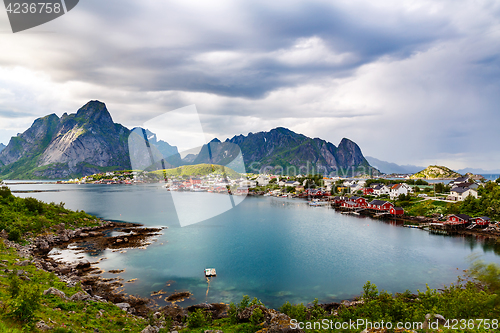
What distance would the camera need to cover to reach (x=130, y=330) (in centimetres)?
1033

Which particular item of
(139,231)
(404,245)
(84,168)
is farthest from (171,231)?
(84,168)

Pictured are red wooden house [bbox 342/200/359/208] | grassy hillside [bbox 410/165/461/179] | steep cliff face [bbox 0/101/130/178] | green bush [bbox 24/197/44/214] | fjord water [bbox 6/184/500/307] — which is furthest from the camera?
steep cliff face [bbox 0/101/130/178]

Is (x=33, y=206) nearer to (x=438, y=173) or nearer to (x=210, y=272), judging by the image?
(x=210, y=272)

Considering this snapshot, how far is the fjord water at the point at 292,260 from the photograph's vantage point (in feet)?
55.8

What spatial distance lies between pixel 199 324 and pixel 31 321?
644cm

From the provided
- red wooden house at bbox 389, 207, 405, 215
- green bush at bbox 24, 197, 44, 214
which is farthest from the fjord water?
green bush at bbox 24, 197, 44, 214

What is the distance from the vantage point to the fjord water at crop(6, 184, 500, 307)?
1702cm

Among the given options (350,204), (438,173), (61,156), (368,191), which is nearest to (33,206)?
(350,204)

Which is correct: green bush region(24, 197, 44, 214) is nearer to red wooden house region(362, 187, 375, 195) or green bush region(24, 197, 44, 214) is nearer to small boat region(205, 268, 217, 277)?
small boat region(205, 268, 217, 277)

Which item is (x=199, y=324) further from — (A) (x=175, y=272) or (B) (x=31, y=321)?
(A) (x=175, y=272)

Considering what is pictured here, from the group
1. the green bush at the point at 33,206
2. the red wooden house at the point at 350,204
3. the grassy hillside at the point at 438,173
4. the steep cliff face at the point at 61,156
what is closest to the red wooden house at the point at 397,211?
the red wooden house at the point at 350,204

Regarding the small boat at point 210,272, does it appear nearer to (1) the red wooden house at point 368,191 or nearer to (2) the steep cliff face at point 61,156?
(1) the red wooden house at point 368,191

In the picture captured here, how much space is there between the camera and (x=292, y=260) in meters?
23.0

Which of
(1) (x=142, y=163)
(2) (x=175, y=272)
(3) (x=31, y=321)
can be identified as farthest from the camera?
(1) (x=142, y=163)
